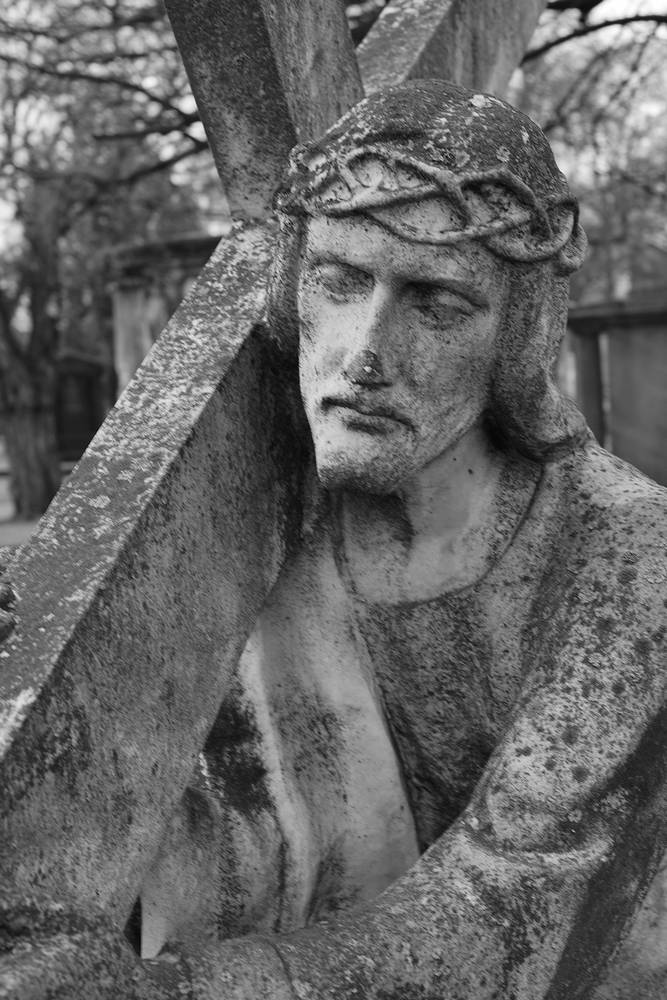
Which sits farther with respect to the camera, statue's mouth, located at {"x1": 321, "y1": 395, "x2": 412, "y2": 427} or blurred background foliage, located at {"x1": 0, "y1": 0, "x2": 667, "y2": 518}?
blurred background foliage, located at {"x1": 0, "y1": 0, "x2": 667, "y2": 518}

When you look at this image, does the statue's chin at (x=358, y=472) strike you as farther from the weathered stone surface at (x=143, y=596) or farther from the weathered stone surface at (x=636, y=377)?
the weathered stone surface at (x=636, y=377)

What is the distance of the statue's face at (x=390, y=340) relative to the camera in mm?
1922

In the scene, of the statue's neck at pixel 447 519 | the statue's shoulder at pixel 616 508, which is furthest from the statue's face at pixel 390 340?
the statue's shoulder at pixel 616 508

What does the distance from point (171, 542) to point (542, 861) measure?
73cm

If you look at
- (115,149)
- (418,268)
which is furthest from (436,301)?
(115,149)

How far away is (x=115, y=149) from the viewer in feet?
54.1

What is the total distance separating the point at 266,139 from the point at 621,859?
1393 mm

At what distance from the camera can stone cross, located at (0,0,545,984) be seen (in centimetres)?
174

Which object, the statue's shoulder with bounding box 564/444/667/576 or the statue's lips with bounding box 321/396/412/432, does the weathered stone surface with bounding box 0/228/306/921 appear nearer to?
the statue's lips with bounding box 321/396/412/432

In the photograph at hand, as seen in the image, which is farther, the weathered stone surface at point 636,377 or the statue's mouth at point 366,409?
the weathered stone surface at point 636,377

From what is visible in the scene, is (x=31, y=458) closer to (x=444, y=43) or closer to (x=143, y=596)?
(x=444, y=43)

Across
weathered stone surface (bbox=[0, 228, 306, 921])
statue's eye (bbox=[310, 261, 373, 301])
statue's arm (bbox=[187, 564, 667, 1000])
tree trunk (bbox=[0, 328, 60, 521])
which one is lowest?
statue's arm (bbox=[187, 564, 667, 1000])

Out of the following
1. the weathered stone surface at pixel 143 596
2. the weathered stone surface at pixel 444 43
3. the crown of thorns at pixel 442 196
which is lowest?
the weathered stone surface at pixel 143 596

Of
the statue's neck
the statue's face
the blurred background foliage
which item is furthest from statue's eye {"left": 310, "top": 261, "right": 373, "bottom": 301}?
the blurred background foliage
